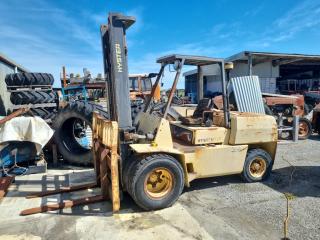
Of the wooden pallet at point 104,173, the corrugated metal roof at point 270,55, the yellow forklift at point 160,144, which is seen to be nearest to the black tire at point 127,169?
the yellow forklift at point 160,144

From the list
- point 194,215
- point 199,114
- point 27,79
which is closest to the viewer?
point 194,215

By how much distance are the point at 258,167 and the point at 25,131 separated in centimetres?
517

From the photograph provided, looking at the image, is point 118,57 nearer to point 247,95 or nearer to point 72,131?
point 72,131

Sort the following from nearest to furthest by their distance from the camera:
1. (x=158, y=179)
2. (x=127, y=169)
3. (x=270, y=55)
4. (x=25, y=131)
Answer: (x=127, y=169) < (x=158, y=179) < (x=25, y=131) < (x=270, y=55)

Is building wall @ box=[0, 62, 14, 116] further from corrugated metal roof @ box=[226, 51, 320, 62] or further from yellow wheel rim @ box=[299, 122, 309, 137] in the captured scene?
corrugated metal roof @ box=[226, 51, 320, 62]

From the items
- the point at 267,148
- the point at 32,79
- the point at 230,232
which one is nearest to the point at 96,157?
the point at 230,232

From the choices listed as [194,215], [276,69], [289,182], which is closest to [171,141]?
[194,215]

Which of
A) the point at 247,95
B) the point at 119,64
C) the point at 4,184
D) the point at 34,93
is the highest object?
the point at 119,64

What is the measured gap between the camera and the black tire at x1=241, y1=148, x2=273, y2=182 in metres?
5.85

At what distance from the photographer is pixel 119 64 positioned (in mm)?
4977

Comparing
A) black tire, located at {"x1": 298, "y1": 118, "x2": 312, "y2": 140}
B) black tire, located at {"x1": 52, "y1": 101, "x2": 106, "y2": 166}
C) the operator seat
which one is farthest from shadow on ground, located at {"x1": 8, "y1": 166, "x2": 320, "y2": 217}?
black tire, located at {"x1": 298, "y1": 118, "x2": 312, "y2": 140}

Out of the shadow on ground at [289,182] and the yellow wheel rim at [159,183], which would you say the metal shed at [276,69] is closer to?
the shadow on ground at [289,182]

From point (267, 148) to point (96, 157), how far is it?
3.62m

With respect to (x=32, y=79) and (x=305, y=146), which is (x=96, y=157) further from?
(x=305, y=146)
